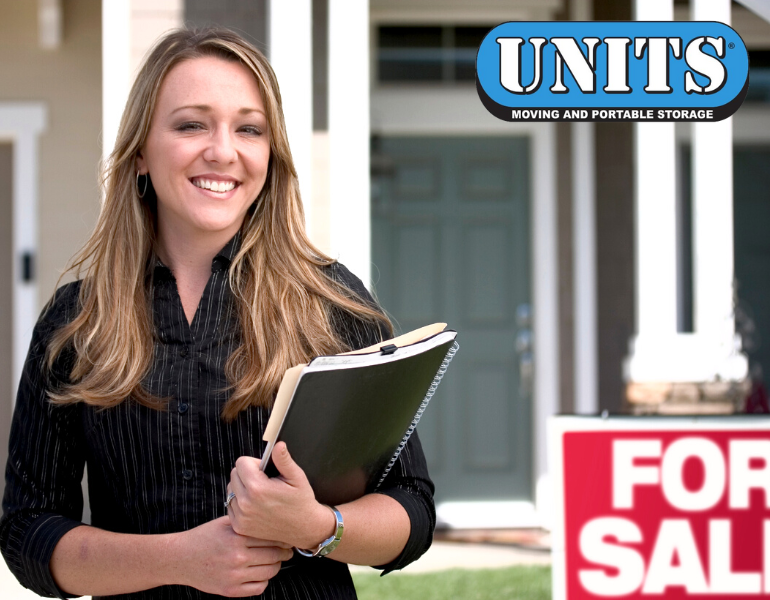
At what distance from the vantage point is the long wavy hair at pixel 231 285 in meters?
1.30

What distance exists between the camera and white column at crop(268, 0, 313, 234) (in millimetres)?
3941

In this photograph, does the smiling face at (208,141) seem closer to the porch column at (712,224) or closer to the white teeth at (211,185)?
the white teeth at (211,185)

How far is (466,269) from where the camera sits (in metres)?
5.59

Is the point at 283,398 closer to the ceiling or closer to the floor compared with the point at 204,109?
closer to the floor

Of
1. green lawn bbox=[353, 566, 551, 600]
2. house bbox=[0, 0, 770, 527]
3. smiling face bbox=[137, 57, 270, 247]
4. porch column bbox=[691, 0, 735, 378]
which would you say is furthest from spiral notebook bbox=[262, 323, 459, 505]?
house bbox=[0, 0, 770, 527]

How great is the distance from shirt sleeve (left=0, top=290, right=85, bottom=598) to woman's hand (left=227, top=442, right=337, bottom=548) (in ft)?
1.03

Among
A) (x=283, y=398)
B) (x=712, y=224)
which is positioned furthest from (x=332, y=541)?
(x=712, y=224)

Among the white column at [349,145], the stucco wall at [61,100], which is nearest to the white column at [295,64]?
the white column at [349,145]

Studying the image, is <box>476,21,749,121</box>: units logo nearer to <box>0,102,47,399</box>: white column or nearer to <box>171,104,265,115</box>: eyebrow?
<box>171,104,265,115</box>: eyebrow

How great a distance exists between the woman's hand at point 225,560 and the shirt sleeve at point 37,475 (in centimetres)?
21

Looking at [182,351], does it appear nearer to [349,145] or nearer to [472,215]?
[349,145]

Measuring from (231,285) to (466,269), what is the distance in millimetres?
4299

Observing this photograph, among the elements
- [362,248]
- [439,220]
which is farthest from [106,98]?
[439,220]

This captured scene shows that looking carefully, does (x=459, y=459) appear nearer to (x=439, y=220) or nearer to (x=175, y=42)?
(x=439, y=220)
